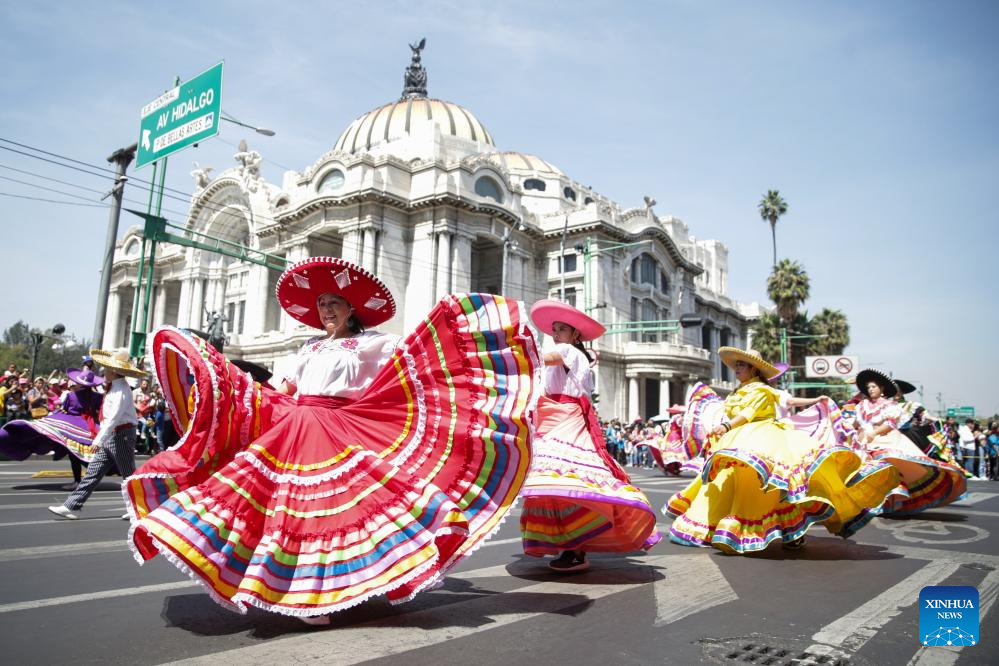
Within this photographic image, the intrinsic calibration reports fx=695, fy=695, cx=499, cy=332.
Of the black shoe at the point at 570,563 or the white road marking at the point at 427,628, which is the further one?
the black shoe at the point at 570,563

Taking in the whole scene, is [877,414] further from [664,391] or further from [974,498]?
[664,391]

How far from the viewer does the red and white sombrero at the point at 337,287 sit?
4262 mm

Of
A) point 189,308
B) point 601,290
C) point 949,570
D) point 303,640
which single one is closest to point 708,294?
point 601,290

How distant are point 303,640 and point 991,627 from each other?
366cm

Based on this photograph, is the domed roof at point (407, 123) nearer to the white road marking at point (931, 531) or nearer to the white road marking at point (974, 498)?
the white road marking at point (974, 498)

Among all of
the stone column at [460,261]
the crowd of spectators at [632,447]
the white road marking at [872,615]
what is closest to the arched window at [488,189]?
the stone column at [460,261]

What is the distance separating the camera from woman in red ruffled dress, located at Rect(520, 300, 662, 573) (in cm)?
470

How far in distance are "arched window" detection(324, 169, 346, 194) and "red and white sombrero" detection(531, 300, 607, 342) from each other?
3136 centimetres

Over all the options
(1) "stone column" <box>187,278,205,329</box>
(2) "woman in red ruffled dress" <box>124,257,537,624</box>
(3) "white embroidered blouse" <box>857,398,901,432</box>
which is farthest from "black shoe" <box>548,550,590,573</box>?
(1) "stone column" <box>187,278,205,329</box>

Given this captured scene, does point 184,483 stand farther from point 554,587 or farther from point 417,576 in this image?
point 554,587

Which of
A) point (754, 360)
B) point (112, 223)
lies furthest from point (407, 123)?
point (754, 360)

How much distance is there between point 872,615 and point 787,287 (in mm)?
41485

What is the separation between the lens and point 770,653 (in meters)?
3.29

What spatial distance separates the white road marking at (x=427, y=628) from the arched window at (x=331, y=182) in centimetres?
3279
